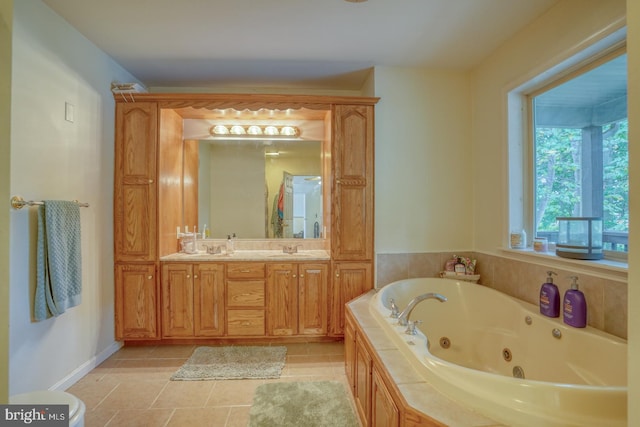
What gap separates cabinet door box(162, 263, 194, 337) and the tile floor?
19 centimetres

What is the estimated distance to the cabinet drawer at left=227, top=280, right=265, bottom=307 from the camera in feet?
8.89

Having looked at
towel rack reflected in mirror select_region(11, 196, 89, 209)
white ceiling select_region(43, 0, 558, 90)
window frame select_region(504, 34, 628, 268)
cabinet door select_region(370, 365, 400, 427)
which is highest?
white ceiling select_region(43, 0, 558, 90)

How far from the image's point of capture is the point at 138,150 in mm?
2666

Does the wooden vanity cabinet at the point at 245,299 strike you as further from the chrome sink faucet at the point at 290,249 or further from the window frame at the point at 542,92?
the window frame at the point at 542,92

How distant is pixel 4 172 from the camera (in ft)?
2.31

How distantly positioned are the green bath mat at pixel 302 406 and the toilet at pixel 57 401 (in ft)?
2.98

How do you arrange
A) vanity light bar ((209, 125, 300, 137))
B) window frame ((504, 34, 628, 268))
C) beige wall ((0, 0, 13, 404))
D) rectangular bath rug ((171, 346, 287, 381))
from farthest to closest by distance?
1. vanity light bar ((209, 125, 300, 137))
2. window frame ((504, 34, 628, 268))
3. rectangular bath rug ((171, 346, 287, 381))
4. beige wall ((0, 0, 13, 404))

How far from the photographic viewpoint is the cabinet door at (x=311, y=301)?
8.99 ft

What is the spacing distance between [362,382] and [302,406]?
47cm

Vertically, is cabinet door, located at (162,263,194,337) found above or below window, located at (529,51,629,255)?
below

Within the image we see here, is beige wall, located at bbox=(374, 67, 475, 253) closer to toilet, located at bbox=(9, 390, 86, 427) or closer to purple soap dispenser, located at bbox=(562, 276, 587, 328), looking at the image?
purple soap dispenser, located at bbox=(562, 276, 587, 328)

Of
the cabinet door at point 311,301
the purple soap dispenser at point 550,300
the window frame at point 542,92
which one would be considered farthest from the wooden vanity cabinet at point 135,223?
the window frame at point 542,92

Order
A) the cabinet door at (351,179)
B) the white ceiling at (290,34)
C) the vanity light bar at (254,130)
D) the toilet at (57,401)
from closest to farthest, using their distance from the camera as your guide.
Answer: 1. the toilet at (57,401)
2. the white ceiling at (290,34)
3. the cabinet door at (351,179)
4. the vanity light bar at (254,130)

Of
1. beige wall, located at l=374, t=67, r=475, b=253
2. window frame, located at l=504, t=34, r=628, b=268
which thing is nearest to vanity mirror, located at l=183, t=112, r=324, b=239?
beige wall, located at l=374, t=67, r=475, b=253
